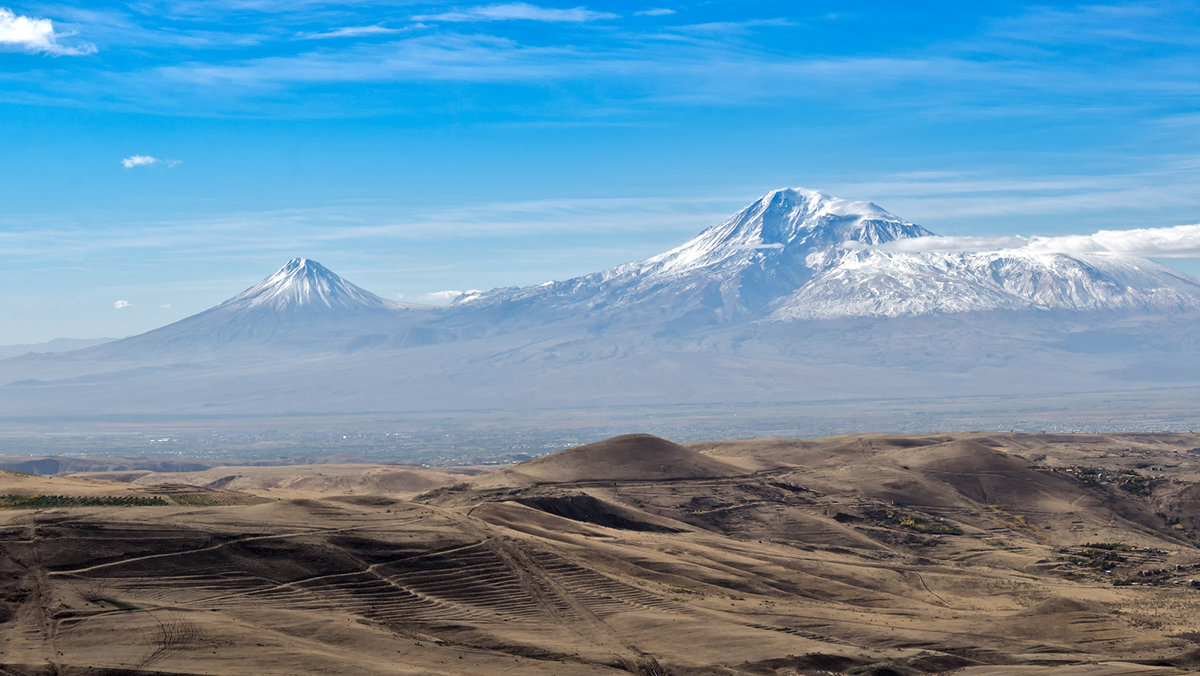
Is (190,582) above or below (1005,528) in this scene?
above

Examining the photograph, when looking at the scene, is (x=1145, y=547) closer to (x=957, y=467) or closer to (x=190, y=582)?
(x=957, y=467)

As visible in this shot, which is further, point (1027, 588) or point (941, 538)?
point (941, 538)

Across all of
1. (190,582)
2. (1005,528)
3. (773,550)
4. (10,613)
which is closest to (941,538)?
(1005,528)

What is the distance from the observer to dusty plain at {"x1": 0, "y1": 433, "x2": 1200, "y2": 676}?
3944 cm

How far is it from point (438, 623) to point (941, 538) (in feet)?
149

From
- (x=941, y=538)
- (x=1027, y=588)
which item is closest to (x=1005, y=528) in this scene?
(x=941, y=538)

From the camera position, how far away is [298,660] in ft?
122

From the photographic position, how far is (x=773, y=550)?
6831 centimetres

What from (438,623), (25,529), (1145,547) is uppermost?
(25,529)

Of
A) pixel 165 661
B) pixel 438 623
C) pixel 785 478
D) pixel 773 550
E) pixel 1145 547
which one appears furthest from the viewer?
pixel 785 478

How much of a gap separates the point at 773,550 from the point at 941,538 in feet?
54.0

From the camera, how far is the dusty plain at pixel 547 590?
39.4 meters

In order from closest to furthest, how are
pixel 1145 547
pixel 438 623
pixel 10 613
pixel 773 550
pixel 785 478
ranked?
pixel 10 613 < pixel 438 623 < pixel 773 550 < pixel 1145 547 < pixel 785 478

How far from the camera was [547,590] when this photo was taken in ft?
160
